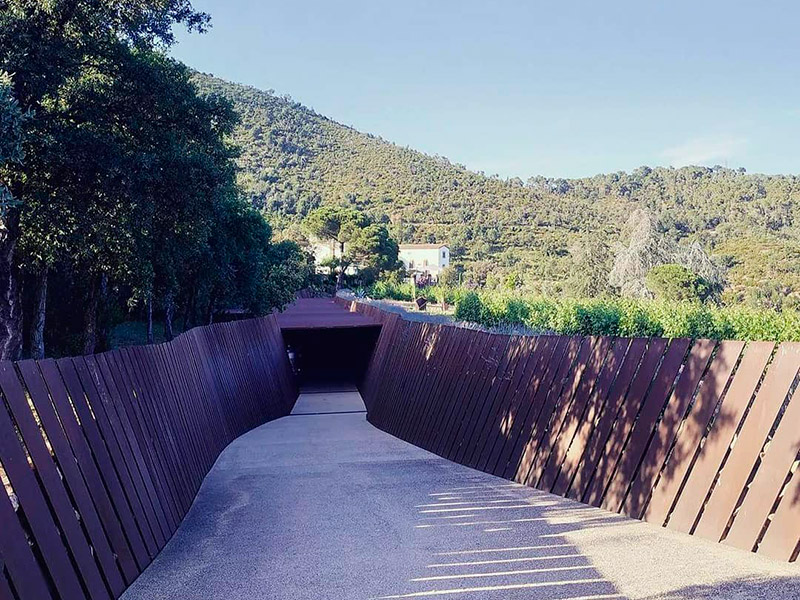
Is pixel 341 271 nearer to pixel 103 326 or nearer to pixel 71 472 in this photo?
pixel 103 326

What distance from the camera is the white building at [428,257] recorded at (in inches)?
3140

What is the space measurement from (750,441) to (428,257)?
7800cm

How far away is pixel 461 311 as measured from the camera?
29500 mm

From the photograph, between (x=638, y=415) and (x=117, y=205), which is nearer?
(x=638, y=415)

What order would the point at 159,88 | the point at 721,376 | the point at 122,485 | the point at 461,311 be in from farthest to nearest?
1. the point at 461,311
2. the point at 159,88
3. the point at 721,376
4. the point at 122,485

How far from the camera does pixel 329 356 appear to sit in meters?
26.5

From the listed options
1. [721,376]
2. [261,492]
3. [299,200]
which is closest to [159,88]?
[261,492]

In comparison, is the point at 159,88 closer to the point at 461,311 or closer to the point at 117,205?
the point at 117,205

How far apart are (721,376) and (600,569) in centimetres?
139

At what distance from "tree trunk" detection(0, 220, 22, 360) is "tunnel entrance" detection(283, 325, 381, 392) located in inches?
243

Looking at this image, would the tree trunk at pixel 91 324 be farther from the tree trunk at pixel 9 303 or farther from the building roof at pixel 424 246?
the building roof at pixel 424 246

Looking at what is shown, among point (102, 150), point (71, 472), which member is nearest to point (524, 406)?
point (71, 472)

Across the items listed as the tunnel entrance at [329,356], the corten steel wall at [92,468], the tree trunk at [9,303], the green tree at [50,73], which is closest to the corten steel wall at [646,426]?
the corten steel wall at [92,468]

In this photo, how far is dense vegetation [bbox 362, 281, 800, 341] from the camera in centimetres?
1648
